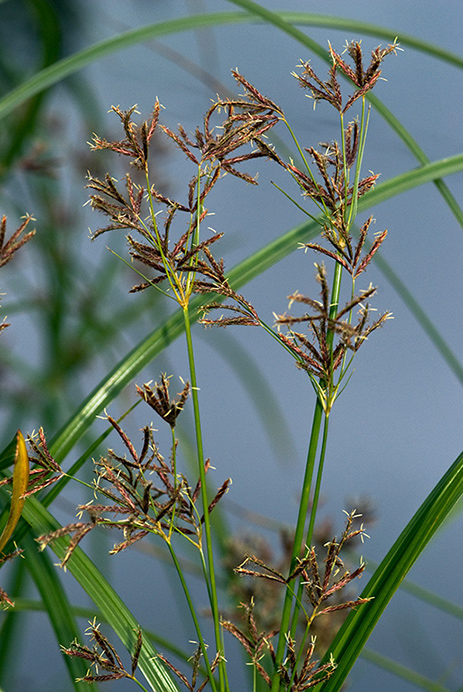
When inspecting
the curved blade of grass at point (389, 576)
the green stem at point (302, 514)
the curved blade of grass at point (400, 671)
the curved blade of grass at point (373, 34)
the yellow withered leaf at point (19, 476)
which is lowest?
the curved blade of grass at point (400, 671)

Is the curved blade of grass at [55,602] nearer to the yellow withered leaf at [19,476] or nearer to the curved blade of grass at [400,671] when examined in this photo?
the yellow withered leaf at [19,476]

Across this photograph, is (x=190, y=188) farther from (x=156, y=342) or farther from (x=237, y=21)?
(x=237, y=21)

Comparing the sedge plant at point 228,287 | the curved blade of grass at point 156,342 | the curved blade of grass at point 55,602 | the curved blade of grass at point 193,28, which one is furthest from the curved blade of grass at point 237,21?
the curved blade of grass at point 55,602

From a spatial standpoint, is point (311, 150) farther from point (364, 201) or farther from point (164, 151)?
point (164, 151)

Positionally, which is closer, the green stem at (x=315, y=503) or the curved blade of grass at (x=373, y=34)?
the green stem at (x=315, y=503)

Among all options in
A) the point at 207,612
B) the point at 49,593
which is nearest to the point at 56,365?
the point at 207,612

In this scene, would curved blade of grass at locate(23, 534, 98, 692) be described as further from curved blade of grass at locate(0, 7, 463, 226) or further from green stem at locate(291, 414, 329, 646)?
curved blade of grass at locate(0, 7, 463, 226)
